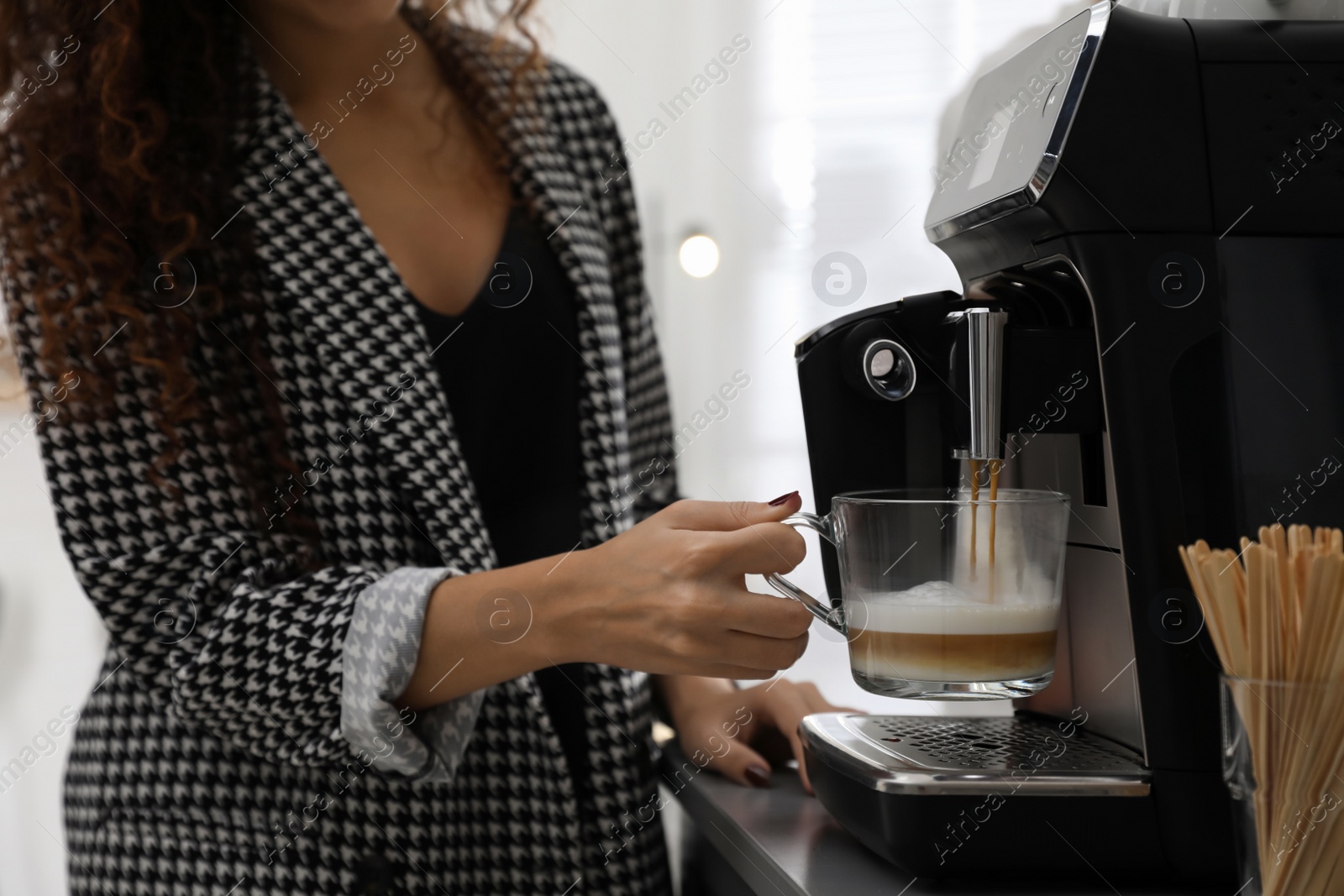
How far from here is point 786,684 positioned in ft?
2.59

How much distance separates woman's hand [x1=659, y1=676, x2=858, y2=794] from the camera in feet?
2.33

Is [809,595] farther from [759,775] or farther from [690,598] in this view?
[759,775]

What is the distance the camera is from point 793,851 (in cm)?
54

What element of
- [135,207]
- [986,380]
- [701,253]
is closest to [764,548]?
[986,380]

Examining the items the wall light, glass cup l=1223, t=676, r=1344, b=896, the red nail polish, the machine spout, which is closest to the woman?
the red nail polish

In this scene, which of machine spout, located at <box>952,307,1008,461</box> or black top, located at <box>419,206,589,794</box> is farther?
black top, located at <box>419,206,589,794</box>

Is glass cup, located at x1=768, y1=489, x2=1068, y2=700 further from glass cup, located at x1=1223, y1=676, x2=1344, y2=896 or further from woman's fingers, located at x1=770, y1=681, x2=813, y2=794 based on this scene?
woman's fingers, located at x1=770, y1=681, x2=813, y2=794

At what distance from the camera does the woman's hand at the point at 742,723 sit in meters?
0.71

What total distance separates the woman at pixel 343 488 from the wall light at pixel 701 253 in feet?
2.14

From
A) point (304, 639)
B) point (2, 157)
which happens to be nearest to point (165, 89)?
point (2, 157)

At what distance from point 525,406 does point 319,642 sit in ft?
0.85

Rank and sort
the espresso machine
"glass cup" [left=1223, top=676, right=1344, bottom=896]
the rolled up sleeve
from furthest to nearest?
1. the rolled up sleeve
2. the espresso machine
3. "glass cup" [left=1223, top=676, right=1344, bottom=896]

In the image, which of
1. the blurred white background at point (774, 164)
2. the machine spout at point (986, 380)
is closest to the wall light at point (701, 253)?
the blurred white background at point (774, 164)

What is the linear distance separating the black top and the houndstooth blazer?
0.06 feet
